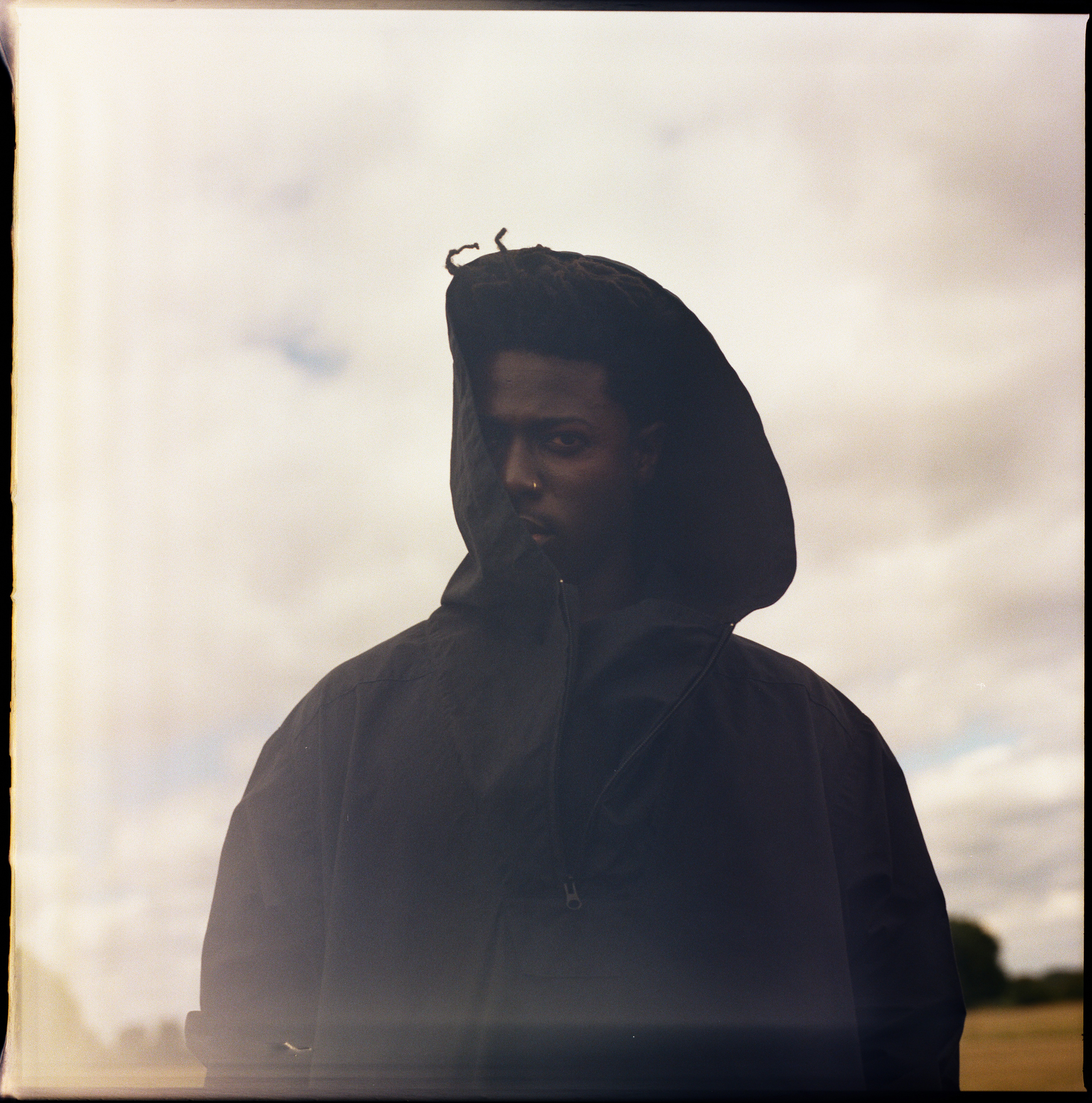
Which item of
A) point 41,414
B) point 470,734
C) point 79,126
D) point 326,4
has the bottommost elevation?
point 470,734

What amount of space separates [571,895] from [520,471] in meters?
0.61

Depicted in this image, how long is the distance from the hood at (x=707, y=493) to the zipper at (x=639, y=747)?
57 mm

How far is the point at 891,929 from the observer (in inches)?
69.1

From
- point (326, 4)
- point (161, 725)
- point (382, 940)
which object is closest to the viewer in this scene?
point (382, 940)

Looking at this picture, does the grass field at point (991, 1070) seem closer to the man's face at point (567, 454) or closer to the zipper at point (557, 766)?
the zipper at point (557, 766)

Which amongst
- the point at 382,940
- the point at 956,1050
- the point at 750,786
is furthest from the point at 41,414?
the point at 956,1050

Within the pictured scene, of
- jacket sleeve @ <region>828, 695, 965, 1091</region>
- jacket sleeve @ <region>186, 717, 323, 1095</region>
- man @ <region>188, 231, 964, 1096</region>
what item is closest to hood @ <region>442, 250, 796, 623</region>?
man @ <region>188, 231, 964, 1096</region>

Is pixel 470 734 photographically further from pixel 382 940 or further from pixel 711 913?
pixel 711 913

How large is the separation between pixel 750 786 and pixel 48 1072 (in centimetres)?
109

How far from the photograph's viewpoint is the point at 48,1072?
1.76 m

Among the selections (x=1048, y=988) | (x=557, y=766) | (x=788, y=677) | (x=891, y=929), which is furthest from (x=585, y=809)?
(x=1048, y=988)

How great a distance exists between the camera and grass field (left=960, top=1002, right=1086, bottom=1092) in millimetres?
1707

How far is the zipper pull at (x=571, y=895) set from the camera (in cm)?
168

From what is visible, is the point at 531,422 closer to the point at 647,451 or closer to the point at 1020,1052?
the point at 647,451
